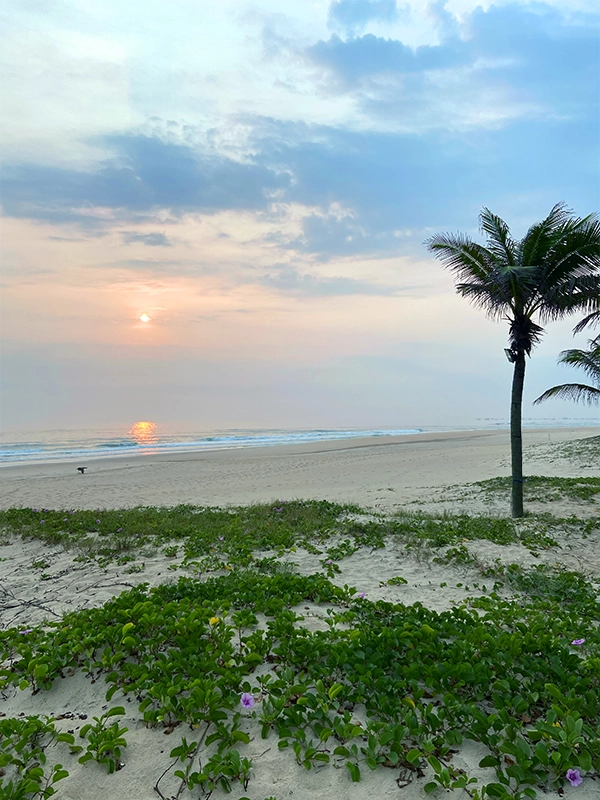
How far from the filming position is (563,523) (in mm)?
10516

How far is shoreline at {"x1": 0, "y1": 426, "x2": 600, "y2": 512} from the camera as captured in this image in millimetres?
18406

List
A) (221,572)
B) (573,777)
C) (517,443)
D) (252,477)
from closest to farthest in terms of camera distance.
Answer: (573,777) → (221,572) → (517,443) → (252,477)

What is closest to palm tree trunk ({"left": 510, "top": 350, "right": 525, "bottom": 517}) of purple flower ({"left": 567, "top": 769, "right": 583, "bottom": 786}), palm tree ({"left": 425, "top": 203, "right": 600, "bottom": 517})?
palm tree ({"left": 425, "top": 203, "right": 600, "bottom": 517})

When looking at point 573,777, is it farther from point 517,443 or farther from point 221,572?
point 517,443

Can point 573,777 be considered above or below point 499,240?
below

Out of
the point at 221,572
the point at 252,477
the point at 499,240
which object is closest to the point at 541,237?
the point at 499,240

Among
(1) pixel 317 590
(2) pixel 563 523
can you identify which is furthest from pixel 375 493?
(1) pixel 317 590

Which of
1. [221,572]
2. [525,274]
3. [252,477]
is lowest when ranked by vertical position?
[252,477]

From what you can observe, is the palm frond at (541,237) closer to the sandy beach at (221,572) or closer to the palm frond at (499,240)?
the palm frond at (499,240)

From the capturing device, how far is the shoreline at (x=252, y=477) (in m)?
18.4

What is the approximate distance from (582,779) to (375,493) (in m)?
16.1

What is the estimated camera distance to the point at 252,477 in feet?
82.3

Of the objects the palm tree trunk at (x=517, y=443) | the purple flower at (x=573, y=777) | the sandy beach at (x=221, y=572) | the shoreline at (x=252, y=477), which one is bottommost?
the shoreline at (x=252, y=477)

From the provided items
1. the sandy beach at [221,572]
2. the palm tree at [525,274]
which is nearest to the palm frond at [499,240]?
the palm tree at [525,274]
